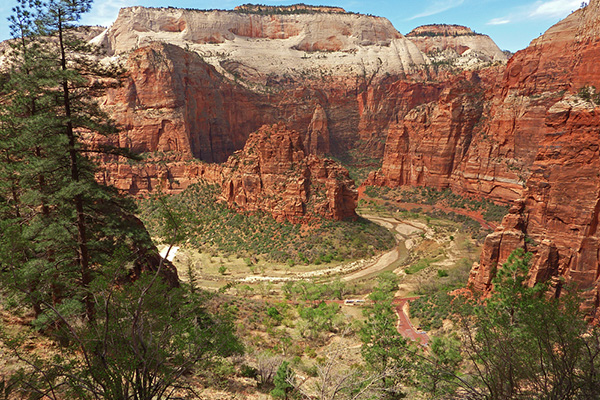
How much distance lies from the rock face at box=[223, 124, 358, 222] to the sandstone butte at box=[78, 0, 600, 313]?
392mm

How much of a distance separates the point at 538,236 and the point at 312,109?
10649 centimetres

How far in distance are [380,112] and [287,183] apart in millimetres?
81580

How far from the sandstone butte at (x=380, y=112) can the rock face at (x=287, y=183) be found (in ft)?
1.29

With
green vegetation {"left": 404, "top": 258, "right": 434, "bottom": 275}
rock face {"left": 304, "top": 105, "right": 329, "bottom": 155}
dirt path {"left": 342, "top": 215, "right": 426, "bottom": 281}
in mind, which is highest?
rock face {"left": 304, "top": 105, "right": 329, "bottom": 155}

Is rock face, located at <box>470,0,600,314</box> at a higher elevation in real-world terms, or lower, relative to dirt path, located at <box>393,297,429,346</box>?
higher

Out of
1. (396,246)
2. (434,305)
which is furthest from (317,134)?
(434,305)

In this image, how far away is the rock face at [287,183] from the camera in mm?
60906

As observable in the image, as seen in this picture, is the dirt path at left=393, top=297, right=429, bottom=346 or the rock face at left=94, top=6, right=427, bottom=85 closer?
the dirt path at left=393, top=297, right=429, bottom=346

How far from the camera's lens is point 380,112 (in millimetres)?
131750

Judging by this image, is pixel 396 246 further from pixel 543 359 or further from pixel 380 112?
pixel 380 112

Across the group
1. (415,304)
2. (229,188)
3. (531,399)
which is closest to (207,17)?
(229,188)

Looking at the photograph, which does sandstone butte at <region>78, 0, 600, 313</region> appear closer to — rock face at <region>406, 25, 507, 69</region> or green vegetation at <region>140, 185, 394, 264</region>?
rock face at <region>406, 25, 507, 69</region>

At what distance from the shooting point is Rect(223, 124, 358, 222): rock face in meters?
60.9

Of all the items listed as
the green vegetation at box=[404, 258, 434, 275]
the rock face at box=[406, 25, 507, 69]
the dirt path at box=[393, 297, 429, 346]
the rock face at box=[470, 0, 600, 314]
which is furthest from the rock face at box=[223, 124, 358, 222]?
the rock face at box=[406, 25, 507, 69]
